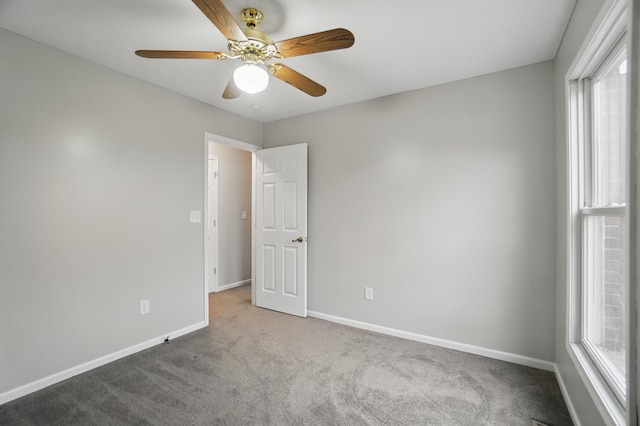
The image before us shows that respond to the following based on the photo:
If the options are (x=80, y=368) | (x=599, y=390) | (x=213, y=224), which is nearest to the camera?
(x=599, y=390)

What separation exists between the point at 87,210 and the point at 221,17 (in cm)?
186

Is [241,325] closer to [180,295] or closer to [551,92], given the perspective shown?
[180,295]

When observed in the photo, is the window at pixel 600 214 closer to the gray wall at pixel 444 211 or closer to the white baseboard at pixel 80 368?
the gray wall at pixel 444 211

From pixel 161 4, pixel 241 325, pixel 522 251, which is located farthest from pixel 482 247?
pixel 161 4

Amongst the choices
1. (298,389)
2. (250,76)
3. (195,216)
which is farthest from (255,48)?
(298,389)

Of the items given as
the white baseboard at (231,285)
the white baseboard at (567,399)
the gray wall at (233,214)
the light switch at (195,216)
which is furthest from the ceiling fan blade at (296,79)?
the white baseboard at (231,285)

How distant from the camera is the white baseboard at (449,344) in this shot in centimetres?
231

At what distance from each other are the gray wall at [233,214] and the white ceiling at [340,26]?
2050mm

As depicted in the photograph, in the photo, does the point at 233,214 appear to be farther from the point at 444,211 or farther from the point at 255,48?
the point at 255,48

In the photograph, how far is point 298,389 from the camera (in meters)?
2.03

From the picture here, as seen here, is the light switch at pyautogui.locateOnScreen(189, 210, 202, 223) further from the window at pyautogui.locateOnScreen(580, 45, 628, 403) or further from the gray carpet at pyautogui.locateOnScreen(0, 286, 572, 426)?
the window at pyautogui.locateOnScreen(580, 45, 628, 403)

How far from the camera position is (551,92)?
2.24 meters

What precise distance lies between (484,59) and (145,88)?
113 inches

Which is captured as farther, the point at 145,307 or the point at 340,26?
the point at 145,307
